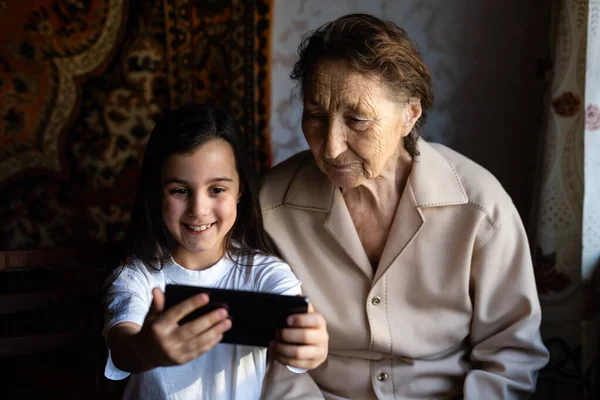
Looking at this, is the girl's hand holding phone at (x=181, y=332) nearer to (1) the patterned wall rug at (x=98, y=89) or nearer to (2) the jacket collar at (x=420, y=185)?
(2) the jacket collar at (x=420, y=185)

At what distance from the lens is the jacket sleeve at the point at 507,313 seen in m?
1.56

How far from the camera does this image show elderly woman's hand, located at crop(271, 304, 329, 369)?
123cm

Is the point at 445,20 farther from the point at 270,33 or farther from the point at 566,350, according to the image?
the point at 566,350

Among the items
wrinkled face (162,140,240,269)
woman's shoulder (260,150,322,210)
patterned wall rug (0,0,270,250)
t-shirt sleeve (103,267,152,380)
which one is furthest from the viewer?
patterned wall rug (0,0,270,250)

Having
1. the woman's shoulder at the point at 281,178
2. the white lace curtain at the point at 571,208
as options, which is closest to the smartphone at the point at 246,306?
the woman's shoulder at the point at 281,178

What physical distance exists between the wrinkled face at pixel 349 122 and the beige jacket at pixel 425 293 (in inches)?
5.3

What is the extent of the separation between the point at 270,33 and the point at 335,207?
2.59ft

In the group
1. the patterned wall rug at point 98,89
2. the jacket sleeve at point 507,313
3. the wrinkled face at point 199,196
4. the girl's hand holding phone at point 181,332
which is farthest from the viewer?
the patterned wall rug at point 98,89

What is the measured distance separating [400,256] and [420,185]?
175mm

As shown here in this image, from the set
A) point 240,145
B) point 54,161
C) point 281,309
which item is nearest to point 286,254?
point 240,145

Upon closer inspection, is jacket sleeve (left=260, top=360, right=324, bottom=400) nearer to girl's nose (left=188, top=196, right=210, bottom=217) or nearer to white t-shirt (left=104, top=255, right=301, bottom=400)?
white t-shirt (left=104, top=255, right=301, bottom=400)

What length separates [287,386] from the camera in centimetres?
162

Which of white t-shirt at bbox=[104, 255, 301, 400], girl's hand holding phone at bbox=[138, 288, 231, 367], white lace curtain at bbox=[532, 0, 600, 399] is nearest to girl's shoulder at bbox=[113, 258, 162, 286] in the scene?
white t-shirt at bbox=[104, 255, 301, 400]

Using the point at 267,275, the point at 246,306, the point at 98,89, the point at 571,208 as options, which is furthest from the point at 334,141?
the point at 98,89
